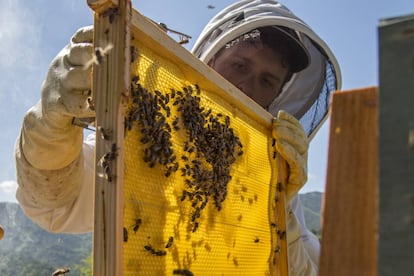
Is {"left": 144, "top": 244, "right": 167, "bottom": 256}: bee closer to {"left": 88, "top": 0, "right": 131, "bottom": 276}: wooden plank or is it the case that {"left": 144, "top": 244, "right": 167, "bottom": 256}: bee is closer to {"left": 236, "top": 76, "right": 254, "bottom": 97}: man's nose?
{"left": 88, "top": 0, "right": 131, "bottom": 276}: wooden plank

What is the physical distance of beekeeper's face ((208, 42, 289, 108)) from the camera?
12.5 feet

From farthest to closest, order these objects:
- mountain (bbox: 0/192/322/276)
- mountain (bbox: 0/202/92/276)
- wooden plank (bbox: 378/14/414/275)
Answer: mountain (bbox: 0/202/92/276) < mountain (bbox: 0/192/322/276) < wooden plank (bbox: 378/14/414/275)

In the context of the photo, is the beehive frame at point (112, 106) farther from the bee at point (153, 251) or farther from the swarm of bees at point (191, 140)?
the swarm of bees at point (191, 140)

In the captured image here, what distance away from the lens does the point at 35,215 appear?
2.77 m

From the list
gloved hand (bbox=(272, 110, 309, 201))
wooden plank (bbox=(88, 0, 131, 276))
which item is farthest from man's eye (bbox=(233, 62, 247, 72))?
wooden plank (bbox=(88, 0, 131, 276))

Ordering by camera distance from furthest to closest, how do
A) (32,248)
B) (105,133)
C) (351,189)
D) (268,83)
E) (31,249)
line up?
1. (31,249)
2. (32,248)
3. (268,83)
4. (105,133)
5. (351,189)

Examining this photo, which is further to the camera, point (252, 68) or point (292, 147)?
point (252, 68)

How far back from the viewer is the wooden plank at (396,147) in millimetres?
568

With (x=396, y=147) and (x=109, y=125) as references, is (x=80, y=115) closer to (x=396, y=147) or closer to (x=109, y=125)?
(x=109, y=125)

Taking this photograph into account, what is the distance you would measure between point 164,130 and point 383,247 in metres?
1.23

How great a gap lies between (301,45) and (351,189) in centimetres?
359

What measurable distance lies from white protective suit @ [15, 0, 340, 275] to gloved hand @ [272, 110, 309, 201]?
3.5 inches

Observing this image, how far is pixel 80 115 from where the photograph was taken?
6.03 feet

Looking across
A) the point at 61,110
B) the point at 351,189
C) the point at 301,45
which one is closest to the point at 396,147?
the point at 351,189
